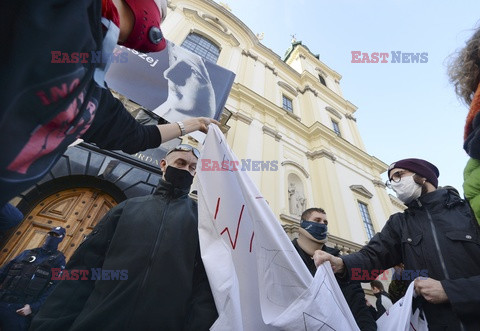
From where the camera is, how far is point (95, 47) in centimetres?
70

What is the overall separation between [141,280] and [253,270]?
31.2 inches

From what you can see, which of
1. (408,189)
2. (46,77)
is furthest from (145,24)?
(408,189)

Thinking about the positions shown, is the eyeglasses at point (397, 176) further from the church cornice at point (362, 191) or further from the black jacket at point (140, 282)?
the church cornice at point (362, 191)

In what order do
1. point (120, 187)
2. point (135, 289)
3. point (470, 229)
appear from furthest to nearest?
point (120, 187) → point (470, 229) → point (135, 289)

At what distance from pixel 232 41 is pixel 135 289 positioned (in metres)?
15.3

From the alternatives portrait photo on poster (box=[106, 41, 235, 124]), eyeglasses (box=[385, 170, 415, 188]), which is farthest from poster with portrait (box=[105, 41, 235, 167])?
eyeglasses (box=[385, 170, 415, 188])

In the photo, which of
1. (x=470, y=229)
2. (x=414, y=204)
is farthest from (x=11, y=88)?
(x=414, y=204)

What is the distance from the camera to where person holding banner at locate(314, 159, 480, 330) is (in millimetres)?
1334

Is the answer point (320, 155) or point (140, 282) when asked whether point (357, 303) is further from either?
point (320, 155)

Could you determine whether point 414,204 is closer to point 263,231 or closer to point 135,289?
point 263,231

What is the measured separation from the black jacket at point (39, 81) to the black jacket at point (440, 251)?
7.13 feet

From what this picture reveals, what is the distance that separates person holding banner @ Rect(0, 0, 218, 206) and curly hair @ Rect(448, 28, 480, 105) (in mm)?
2139

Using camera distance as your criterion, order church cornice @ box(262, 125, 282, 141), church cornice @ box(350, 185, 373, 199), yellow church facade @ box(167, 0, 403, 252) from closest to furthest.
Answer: yellow church facade @ box(167, 0, 403, 252), church cornice @ box(262, 125, 282, 141), church cornice @ box(350, 185, 373, 199)

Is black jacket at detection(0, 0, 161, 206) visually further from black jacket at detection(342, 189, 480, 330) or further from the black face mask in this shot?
black jacket at detection(342, 189, 480, 330)
